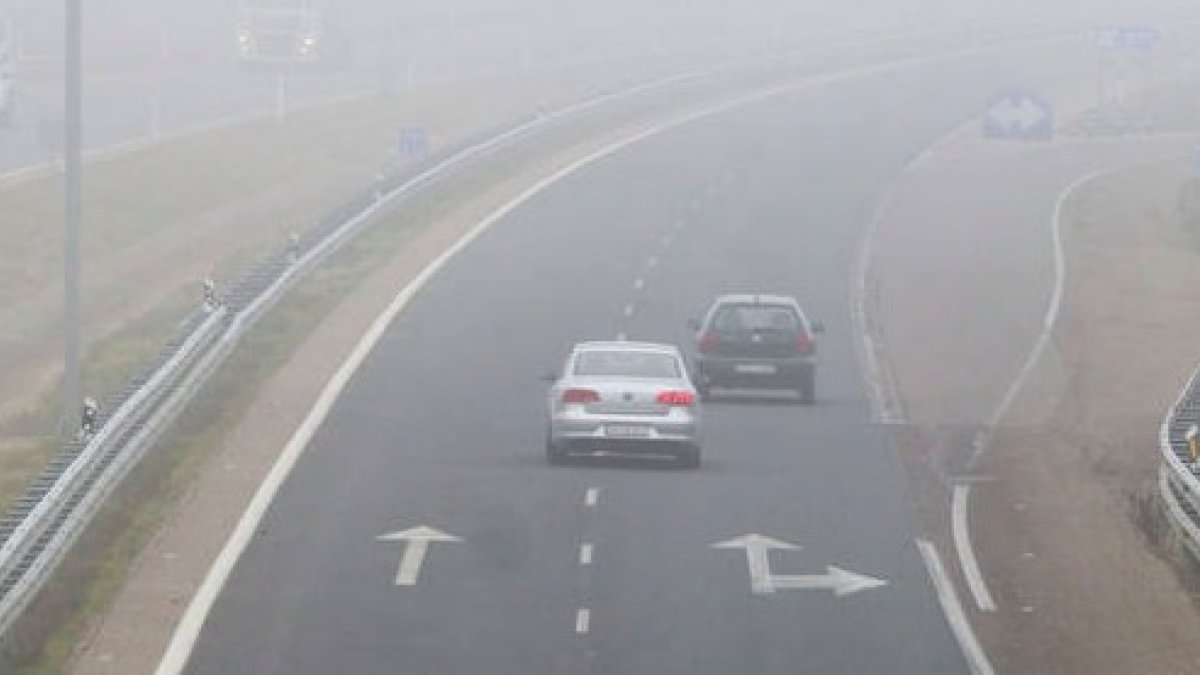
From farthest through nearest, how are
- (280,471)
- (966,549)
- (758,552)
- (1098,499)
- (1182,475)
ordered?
(280,471) → (1098,499) → (966,549) → (758,552) → (1182,475)

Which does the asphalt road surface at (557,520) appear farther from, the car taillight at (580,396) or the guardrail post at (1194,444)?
the guardrail post at (1194,444)

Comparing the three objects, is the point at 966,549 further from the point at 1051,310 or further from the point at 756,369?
the point at 1051,310

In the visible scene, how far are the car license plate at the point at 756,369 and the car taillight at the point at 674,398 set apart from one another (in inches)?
273

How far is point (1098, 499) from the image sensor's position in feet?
109

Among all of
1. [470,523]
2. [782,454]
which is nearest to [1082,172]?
[782,454]

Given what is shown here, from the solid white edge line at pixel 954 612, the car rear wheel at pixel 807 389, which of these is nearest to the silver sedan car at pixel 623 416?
the solid white edge line at pixel 954 612

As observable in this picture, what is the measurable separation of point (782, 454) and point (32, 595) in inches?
495

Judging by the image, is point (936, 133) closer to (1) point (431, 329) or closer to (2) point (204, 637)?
(1) point (431, 329)

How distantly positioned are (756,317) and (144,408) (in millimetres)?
10192

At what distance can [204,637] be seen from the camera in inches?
971

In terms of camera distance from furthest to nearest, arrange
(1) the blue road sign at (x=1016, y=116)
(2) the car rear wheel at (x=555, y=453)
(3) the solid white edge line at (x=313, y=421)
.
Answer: (1) the blue road sign at (x=1016, y=116)
(2) the car rear wheel at (x=555, y=453)
(3) the solid white edge line at (x=313, y=421)

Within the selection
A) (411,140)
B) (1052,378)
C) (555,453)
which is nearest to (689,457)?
(555,453)

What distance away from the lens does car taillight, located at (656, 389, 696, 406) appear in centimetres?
3419

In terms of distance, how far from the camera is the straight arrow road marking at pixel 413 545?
2769 centimetres
